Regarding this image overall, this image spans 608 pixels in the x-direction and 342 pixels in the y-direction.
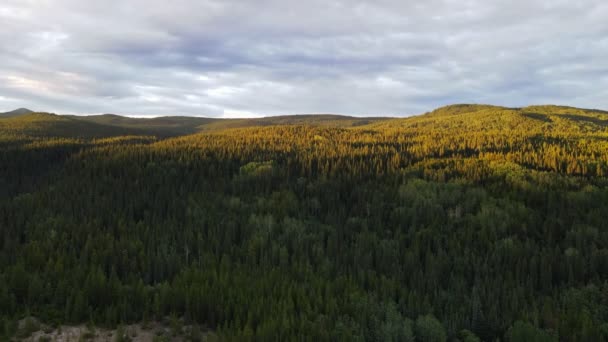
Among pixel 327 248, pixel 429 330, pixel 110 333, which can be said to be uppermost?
pixel 429 330

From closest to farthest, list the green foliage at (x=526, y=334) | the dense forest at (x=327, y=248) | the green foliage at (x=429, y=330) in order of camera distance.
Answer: the green foliage at (x=526, y=334)
the green foliage at (x=429, y=330)
the dense forest at (x=327, y=248)

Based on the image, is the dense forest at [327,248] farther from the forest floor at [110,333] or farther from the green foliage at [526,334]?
the forest floor at [110,333]

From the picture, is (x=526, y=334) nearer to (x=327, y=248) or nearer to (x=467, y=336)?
(x=467, y=336)

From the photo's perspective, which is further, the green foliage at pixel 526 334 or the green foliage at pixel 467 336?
the green foliage at pixel 467 336

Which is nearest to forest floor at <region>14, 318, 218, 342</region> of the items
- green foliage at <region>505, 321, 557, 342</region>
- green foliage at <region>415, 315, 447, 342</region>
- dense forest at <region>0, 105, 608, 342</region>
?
dense forest at <region>0, 105, 608, 342</region>

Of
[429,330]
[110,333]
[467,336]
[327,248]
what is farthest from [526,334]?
[110,333]

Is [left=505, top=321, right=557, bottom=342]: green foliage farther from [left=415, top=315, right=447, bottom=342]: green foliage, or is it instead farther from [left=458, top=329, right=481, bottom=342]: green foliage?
[left=415, top=315, right=447, bottom=342]: green foliage

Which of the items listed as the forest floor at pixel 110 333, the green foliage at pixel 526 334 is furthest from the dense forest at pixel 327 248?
the forest floor at pixel 110 333

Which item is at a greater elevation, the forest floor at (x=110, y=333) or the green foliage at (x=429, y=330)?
the green foliage at (x=429, y=330)
